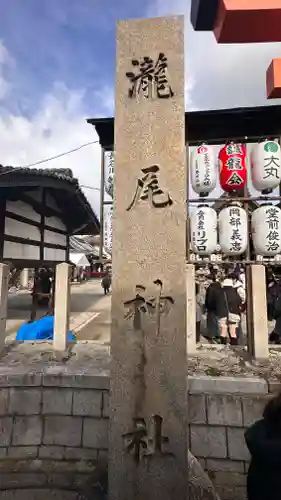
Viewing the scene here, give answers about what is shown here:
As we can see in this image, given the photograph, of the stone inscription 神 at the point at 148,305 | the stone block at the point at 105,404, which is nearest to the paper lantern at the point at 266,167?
the stone inscription 神 at the point at 148,305

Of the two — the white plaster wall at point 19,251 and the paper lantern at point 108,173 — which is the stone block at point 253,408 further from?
the white plaster wall at point 19,251

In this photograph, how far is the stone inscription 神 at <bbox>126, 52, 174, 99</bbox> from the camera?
2713mm

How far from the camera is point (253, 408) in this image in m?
3.61

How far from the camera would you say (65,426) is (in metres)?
3.78

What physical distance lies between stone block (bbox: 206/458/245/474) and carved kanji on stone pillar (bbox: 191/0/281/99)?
Result: 648 centimetres

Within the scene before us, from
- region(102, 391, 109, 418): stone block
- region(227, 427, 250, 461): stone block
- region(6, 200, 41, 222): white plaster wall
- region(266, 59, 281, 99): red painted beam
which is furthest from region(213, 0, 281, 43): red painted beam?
region(227, 427, 250, 461): stone block

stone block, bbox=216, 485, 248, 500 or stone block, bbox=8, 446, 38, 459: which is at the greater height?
stone block, bbox=8, 446, 38, 459

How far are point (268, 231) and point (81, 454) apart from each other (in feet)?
15.8

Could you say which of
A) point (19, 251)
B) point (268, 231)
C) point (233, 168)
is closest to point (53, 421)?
point (268, 231)

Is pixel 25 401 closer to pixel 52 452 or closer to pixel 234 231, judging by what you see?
pixel 52 452

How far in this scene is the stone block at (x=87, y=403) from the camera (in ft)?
12.3

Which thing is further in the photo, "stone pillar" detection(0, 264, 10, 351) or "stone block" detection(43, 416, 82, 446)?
"stone pillar" detection(0, 264, 10, 351)

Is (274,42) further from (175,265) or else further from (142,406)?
(142,406)

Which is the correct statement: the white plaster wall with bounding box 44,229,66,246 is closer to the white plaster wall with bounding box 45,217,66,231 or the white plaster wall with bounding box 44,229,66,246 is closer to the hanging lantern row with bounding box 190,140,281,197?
the white plaster wall with bounding box 45,217,66,231
